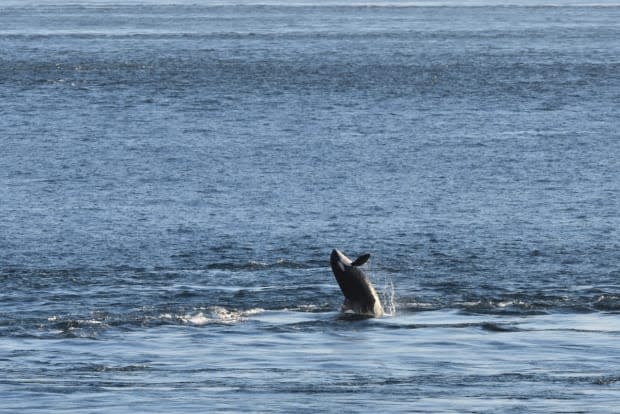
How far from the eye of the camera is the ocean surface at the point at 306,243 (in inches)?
795

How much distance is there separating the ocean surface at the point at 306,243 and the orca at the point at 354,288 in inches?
11.5

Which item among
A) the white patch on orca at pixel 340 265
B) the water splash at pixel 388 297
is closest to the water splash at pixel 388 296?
the water splash at pixel 388 297

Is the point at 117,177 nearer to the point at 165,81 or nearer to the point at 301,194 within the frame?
the point at 301,194

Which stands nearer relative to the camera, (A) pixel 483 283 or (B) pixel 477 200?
(A) pixel 483 283

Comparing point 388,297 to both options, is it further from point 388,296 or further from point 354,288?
point 354,288

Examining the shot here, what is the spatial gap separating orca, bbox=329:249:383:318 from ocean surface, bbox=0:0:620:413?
29 cm

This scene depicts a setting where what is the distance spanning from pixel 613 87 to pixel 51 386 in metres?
47.2

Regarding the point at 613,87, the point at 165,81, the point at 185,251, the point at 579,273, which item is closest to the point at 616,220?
the point at 579,273

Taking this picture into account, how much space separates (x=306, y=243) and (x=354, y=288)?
5.44m

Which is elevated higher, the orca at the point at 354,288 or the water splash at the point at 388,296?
the orca at the point at 354,288

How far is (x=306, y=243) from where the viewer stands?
1160 inches

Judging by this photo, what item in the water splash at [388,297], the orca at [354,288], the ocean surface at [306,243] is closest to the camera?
the ocean surface at [306,243]

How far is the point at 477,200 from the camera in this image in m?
34.4

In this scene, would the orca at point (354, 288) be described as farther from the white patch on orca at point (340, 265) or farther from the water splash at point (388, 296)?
the water splash at point (388, 296)
